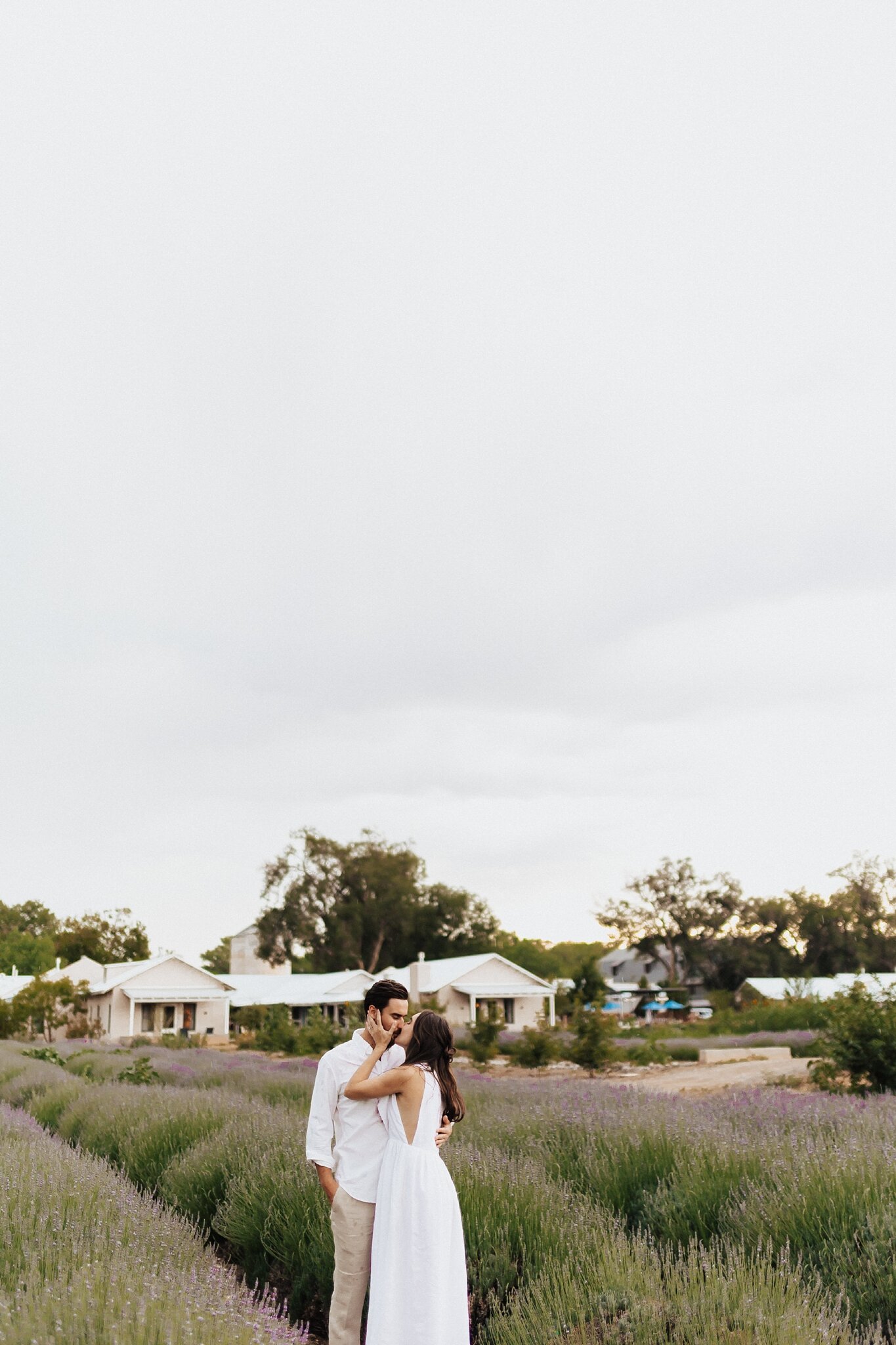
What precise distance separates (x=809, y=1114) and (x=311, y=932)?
61201 mm

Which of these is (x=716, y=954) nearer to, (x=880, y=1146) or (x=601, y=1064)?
(x=601, y=1064)

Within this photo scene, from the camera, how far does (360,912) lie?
6631 cm

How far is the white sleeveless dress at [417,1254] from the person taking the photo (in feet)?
11.8

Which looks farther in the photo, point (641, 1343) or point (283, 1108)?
Result: point (283, 1108)

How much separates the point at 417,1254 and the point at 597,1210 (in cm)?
196

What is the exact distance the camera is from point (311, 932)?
216 ft

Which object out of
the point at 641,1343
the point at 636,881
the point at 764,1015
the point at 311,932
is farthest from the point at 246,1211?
the point at 636,881

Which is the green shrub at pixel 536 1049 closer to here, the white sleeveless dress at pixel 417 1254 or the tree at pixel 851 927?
the white sleeveless dress at pixel 417 1254

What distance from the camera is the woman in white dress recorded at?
3.61 metres

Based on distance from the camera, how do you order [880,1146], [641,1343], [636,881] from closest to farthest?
[641,1343], [880,1146], [636,881]

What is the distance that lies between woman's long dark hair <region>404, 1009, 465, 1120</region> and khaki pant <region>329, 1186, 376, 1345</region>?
477 millimetres

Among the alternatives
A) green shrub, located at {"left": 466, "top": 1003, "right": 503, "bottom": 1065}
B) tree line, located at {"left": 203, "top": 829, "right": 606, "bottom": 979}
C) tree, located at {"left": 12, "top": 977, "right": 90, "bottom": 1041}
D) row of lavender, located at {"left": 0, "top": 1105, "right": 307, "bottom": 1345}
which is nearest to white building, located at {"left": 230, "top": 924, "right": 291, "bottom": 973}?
tree line, located at {"left": 203, "top": 829, "right": 606, "bottom": 979}

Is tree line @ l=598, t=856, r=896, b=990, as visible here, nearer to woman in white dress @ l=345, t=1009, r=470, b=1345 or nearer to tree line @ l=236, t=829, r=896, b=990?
tree line @ l=236, t=829, r=896, b=990

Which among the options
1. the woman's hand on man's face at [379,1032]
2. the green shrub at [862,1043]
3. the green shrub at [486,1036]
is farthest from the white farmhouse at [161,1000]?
the woman's hand on man's face at [379,1032]
